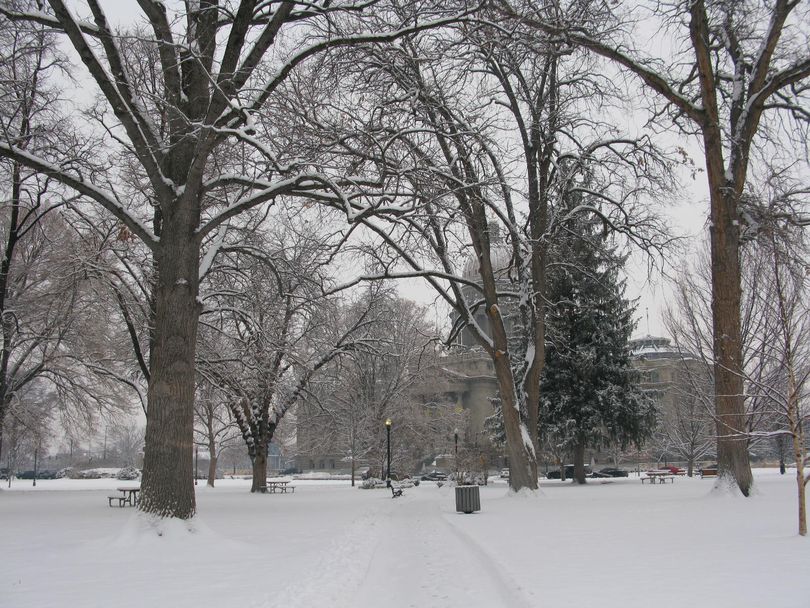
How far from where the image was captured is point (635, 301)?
38438 mm

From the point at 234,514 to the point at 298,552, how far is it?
799 centimetres

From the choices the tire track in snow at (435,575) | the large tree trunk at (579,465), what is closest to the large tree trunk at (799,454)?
the tire track in snow at (435,575)

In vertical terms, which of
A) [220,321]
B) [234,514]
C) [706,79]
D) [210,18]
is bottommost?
[234,514]

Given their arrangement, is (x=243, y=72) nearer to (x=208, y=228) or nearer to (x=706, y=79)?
(x=208, y=228)

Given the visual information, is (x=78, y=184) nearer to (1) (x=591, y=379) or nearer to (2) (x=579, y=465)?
(1) (x=591, y=379)

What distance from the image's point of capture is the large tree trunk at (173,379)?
11031mm

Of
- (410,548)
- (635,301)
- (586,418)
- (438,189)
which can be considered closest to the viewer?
(410,548)

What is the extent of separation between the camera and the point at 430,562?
33.0 feet

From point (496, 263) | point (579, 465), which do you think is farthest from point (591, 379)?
point (496, 263)

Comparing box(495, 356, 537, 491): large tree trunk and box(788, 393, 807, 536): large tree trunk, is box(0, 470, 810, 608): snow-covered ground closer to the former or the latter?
box(788, 393, 807, 536): large tree trunk

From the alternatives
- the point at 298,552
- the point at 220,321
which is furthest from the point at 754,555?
the point at 220,321

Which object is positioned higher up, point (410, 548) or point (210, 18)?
point (210, 18)

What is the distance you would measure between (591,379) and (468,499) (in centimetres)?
1961

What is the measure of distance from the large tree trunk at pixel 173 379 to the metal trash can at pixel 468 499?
27.4 feet
